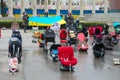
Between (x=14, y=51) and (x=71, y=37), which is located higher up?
(x=14, y=51)

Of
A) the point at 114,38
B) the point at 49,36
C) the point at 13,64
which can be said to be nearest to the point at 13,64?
the point at 13,64

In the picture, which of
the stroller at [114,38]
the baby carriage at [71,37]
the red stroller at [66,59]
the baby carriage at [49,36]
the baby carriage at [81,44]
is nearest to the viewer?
the red stroller at [66,59]

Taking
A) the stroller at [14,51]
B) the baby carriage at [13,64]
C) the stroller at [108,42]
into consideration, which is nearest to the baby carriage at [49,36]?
the stroller at [108,42]

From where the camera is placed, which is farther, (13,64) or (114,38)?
(114,38)

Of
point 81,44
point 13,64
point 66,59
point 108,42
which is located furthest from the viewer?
point 108,42

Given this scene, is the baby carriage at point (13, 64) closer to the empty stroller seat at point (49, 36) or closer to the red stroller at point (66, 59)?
the red stroller at point (66, 59)

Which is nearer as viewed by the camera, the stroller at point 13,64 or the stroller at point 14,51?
the stroller at point 13,64

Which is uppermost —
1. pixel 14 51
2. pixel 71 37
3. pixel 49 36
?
pixel 14 51

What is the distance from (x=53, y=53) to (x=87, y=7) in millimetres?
79828

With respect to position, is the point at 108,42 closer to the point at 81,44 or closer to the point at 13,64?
Answer: the point at 81,44

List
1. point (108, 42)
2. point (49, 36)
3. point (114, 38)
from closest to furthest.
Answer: point (49, 36), point (108, 42), point (114, 38)

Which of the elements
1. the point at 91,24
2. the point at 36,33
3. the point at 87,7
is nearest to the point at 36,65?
the point at 36,33

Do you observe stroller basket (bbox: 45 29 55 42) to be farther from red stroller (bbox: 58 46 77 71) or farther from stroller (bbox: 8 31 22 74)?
stroller (bbox: 8 31 22 74)

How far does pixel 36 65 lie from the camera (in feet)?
60.5
